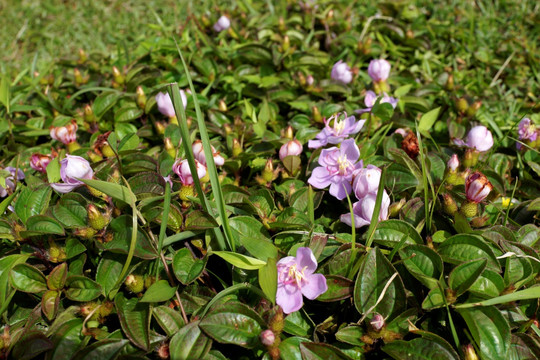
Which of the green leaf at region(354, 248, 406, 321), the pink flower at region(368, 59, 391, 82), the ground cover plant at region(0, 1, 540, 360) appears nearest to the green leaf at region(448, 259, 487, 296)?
the ground cover plant at region(0, 1, 540, 360)

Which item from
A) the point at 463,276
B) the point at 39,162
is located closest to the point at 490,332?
the point at 463,276

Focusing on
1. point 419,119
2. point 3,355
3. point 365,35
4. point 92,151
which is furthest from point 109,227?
point 365,35

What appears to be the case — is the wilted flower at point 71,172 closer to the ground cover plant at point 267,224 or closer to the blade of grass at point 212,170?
the ground cover plant at point 267,224

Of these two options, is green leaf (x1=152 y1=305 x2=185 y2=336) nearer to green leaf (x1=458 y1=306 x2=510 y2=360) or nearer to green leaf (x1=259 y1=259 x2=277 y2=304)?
green leaf (x1=259 y1=259 x2=277 y2=304)

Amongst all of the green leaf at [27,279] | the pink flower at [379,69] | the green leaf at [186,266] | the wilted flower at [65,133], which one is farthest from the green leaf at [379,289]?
the wilted flower at [65,133]

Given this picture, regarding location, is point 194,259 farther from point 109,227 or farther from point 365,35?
point 365,35
